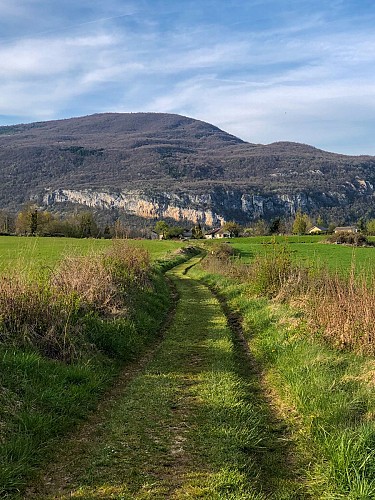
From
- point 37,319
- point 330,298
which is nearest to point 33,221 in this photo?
point 37,319

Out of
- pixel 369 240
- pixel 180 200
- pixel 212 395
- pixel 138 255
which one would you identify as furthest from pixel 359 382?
pixel 180 200

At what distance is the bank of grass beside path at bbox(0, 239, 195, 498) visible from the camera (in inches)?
221

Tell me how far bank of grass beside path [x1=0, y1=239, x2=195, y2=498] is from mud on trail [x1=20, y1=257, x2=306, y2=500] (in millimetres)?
321

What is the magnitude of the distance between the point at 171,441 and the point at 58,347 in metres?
3.66

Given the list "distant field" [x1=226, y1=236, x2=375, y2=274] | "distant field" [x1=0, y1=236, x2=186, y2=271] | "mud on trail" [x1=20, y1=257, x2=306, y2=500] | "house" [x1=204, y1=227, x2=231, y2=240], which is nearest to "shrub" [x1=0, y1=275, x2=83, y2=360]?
"mud on trail" [x1=20, y1=257, x2=306, y2=500]

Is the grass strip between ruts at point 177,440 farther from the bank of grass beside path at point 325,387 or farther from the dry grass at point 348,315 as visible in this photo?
the dry grass at point 348,315

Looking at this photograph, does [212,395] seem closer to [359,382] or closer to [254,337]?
[359,382]

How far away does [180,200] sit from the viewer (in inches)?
7613

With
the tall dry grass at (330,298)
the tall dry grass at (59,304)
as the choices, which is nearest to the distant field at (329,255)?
the tall dry grass at (330,298)

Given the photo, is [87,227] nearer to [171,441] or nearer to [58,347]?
[58,347]

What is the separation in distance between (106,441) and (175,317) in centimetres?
920

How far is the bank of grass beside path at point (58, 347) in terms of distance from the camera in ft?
18.4

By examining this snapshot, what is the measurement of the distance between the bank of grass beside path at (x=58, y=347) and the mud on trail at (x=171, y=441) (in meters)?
0.32

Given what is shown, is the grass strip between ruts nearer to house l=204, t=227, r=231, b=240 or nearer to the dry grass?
the dry grass
